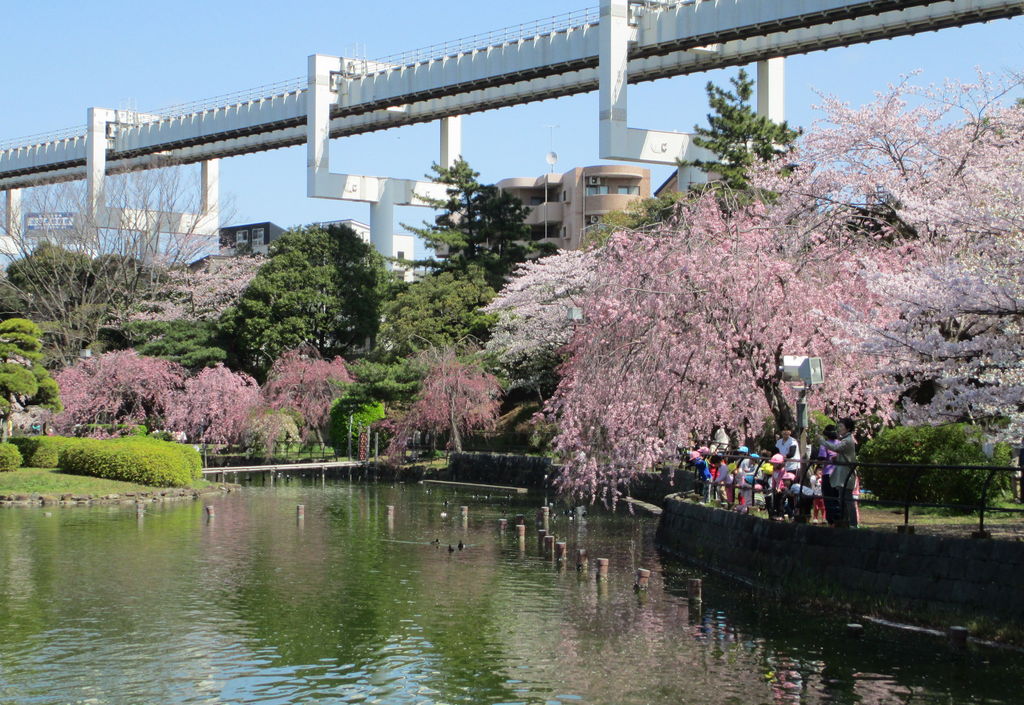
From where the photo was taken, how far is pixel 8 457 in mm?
36188

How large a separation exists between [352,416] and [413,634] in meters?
35.9

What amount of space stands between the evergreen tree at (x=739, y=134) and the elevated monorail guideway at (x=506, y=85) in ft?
6.33

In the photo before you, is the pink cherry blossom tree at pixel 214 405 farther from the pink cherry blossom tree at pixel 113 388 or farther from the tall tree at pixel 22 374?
the tall tree at pixel 22 374

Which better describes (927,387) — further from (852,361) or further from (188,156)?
(188,156)

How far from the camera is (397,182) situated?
61062 mm

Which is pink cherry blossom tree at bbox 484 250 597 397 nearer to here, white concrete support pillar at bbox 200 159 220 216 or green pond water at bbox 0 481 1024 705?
green pond water at bbox 0 481 1024 705

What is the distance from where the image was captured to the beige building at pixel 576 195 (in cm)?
7462

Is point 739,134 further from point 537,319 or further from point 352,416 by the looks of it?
point 352,416

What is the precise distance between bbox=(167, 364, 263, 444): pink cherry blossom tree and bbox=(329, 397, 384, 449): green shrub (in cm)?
365

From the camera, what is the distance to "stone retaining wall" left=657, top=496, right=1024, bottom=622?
15055 millimetres

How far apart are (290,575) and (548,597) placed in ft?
16.6

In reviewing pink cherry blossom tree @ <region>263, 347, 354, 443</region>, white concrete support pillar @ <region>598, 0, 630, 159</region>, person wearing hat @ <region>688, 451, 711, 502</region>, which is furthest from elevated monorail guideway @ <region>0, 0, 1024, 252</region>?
person wearing hat @ <region>688, 451, 711, 502</region>

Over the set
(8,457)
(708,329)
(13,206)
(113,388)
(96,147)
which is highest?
(96,147)

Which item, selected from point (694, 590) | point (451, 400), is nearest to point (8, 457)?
point (451, 400)
